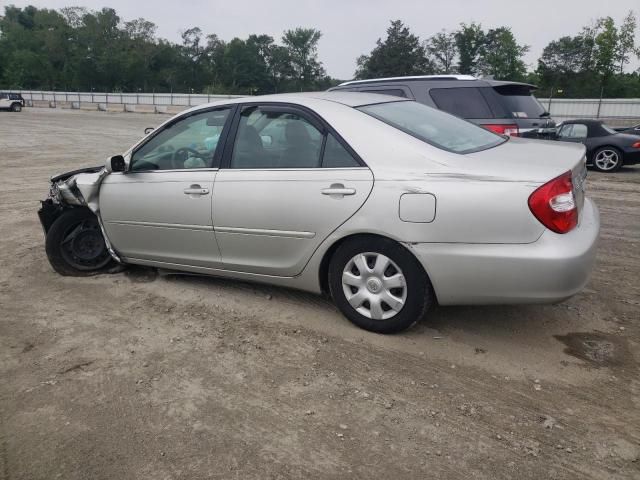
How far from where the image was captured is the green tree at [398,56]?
2881 inches

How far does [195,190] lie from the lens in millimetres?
4164

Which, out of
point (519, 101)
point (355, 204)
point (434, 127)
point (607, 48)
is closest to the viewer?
point (355, 204)

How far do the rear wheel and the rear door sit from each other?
414 inches

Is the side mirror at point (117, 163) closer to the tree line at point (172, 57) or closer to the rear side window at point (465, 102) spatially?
the rear side window at point (465, 102)

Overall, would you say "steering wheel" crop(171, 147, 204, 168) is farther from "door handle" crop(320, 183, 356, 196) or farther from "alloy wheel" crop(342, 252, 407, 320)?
"alloy wheel" crop(342, 252, 407, 320)

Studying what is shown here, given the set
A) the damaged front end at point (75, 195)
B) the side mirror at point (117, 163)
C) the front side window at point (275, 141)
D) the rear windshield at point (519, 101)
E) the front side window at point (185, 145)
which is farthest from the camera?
the rear windshield at point (519, 101)

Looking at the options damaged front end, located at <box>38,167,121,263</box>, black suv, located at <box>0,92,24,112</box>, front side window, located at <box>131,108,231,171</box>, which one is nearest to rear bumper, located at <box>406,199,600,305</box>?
front side window, located at <box>131,108,231,171</box>

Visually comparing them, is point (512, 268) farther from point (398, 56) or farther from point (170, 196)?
point (398, 56)

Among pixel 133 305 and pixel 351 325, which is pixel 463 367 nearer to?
pixel 351 325

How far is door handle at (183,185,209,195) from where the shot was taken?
4.12 m

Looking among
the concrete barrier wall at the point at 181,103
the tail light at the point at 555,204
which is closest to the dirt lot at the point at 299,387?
the tail light at the point at 555,204

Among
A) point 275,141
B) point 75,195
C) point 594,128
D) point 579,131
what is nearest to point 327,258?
point 275,141

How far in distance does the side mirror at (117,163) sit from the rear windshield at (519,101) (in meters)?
5.69

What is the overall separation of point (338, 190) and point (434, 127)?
920mm
